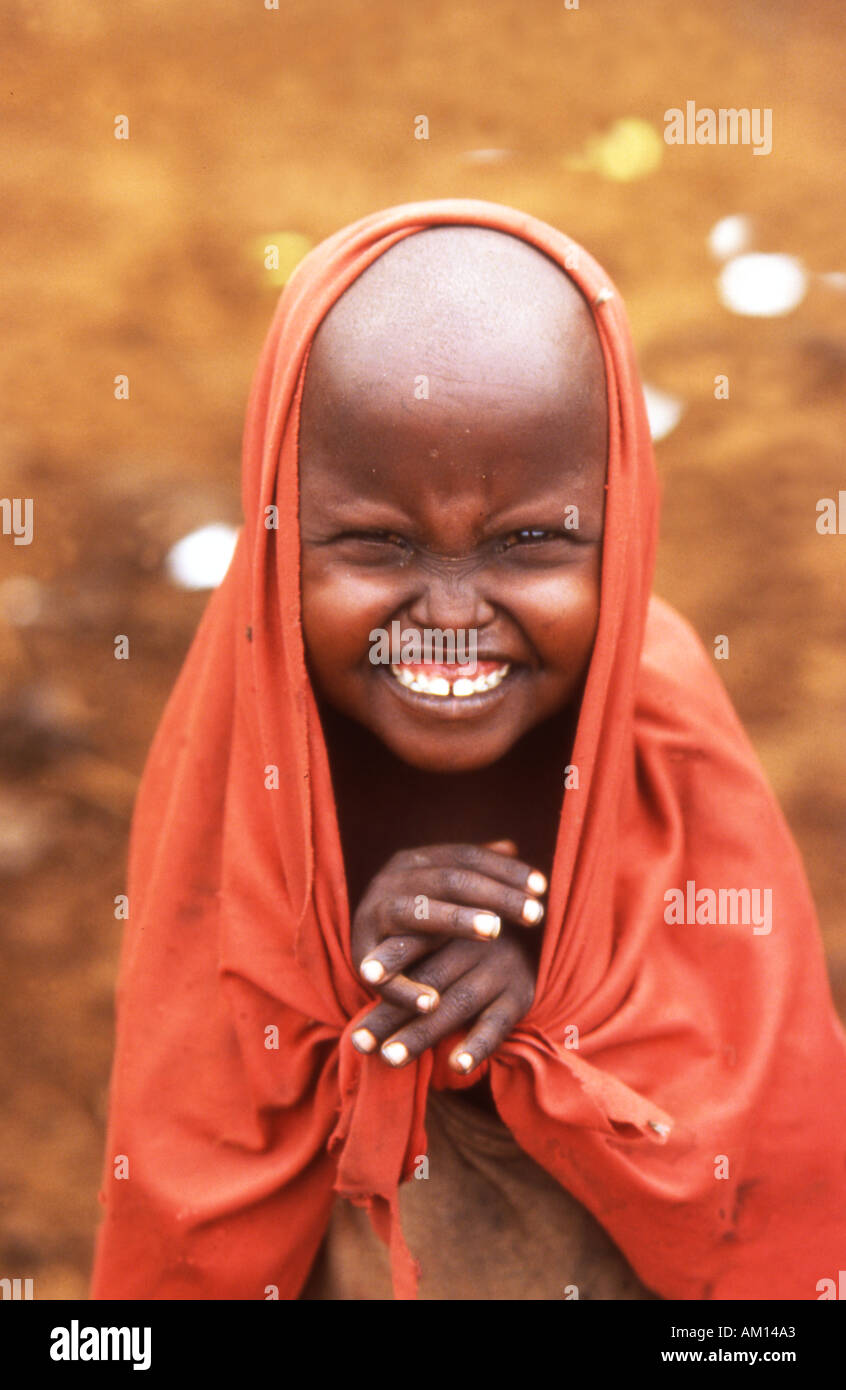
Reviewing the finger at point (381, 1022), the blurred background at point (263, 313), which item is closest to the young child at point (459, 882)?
the finger at point (381, 1022)

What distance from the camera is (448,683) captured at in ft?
4.83

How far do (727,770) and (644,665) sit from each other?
0.59 ft

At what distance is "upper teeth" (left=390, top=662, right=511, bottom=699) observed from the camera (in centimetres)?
147

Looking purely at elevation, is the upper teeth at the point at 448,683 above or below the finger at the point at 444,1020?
above

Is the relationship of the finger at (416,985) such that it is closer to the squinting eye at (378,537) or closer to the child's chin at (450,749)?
the child's chin at (450,749)

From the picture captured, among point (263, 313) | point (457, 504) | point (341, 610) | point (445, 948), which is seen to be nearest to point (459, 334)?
point (457, 504)

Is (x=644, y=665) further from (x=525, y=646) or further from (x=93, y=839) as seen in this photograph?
(x=93, y=839)

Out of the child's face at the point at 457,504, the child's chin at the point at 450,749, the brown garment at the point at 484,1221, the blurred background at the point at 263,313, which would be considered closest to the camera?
the child's face at the point at 457,504

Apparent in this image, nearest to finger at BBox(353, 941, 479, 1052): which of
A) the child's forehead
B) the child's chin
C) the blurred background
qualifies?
the child's chin

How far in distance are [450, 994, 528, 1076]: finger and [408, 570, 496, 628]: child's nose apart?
423 mm

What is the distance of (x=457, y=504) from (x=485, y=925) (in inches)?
16.9

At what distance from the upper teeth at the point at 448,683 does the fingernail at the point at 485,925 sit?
0.23 m

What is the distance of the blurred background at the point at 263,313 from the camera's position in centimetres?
309

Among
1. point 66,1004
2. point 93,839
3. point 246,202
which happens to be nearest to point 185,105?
point 246,202
